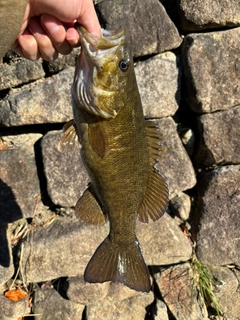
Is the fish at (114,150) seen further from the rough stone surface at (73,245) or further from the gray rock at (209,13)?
the gray rock at (209,13)

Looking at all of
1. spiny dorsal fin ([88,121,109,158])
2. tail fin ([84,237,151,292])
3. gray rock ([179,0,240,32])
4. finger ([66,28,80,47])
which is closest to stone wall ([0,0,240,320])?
gray rock ([179,0,240,32])

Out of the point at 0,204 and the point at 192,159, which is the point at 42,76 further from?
the point at 192,159

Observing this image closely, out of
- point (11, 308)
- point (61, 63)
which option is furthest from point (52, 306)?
point (61, 63)

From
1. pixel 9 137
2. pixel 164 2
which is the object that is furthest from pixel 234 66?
pixel 9 137

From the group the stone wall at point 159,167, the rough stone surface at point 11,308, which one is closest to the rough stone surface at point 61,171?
the stone wall at point 159,167

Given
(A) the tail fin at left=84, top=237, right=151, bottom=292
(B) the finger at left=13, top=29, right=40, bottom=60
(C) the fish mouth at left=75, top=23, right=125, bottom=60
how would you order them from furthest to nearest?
(A) the tail fin at left=84, top=237, right=151, bottom=292, (B) the finger at left=13, top=29, right=40, bottom=60, (C) the fish mouth at left=75, top=23, right=125, bottom=60

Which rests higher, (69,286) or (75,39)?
(75,39)

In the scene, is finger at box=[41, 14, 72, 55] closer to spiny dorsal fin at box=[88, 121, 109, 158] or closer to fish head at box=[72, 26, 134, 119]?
fish head at box=[72, 26, 134, 119]
